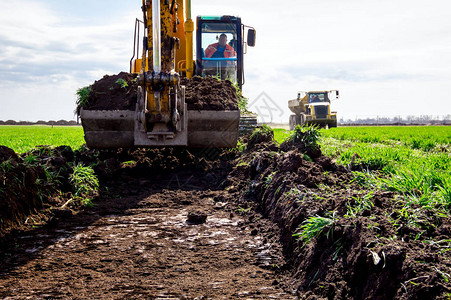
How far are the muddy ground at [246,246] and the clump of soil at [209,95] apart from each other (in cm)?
182

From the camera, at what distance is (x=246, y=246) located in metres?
4.26

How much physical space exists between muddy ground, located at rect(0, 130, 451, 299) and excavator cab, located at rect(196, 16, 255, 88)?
486 centimetres

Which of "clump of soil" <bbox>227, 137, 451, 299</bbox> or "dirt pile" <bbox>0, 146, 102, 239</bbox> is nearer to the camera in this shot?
"clump of soil" <bbox>227, 137, 451, 299</bbox>

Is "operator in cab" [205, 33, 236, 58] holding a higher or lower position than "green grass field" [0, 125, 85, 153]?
higher

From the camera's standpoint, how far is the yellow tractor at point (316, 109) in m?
27.3

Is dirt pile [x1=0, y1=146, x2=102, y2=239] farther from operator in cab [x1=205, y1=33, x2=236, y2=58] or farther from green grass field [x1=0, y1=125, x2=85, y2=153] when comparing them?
operator in cab [x1=205, y1=33, x2=236, y2=58]

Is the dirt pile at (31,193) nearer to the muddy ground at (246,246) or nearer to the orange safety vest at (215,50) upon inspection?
the muddy ground at (246,246)

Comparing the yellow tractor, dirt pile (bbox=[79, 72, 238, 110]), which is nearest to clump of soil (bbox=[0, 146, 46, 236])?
dirt pile (bbox=[79, 72, 238, 110])

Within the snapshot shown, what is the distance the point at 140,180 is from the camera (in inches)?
299

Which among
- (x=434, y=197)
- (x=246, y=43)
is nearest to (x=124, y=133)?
(x=246, y=43)

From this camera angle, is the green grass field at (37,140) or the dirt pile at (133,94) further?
the green grass field at (37,140)

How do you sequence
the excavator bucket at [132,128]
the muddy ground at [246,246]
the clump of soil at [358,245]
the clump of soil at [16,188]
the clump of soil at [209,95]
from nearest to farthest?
the clump of soil at [358,245]
the muddy ground at [246,246]
the clump of soil at [16,188]
the excavator bucket at [132,128]
the clump of soil at [209,95]

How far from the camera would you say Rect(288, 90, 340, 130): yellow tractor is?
27.3 meters

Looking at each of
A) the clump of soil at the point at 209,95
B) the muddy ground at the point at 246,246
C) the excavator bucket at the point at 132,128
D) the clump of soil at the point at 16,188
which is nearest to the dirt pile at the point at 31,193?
the clump of soil at the point at 16,188
